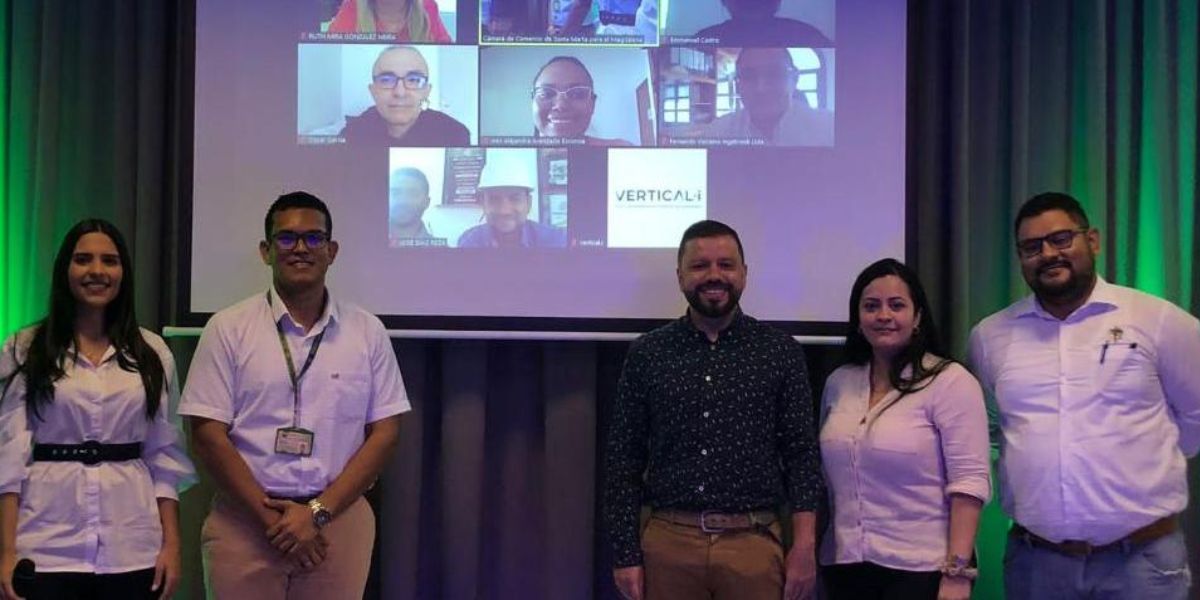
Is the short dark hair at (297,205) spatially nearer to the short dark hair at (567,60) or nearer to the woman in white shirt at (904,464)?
the short dark hair at (567,60)

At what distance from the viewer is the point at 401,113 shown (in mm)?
3229

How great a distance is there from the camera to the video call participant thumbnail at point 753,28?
10.6 ft

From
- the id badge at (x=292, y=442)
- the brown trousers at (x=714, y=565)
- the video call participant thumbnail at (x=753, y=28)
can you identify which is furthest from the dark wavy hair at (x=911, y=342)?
the id badge at (x=292, y=442)

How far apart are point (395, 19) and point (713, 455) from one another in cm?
189

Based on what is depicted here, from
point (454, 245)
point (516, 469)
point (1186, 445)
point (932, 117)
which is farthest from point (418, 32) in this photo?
point (1186, 445)

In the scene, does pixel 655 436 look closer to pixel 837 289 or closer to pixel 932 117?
pixel 837 289

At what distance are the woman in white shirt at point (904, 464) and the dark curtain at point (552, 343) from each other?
0.93 meters

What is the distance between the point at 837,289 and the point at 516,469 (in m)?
1.30

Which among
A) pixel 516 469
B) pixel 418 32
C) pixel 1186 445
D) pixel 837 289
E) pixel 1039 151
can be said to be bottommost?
pixel 516 469

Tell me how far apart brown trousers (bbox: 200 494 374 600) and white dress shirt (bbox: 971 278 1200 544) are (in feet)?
5.80

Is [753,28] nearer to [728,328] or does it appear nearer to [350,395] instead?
[728,328]

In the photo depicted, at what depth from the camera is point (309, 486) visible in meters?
2.43

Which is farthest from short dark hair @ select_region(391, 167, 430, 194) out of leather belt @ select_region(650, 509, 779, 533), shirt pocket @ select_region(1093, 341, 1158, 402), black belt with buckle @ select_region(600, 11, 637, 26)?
shirt pocket @ select_region(1093, 341, 1158, 402)

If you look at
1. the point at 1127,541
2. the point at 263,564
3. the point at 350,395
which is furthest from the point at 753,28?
the point at 263,564
